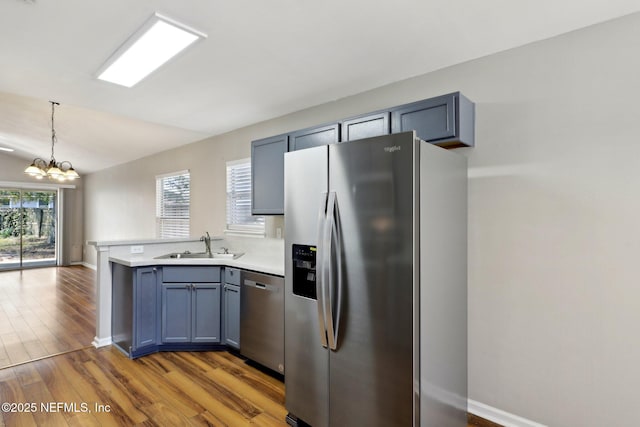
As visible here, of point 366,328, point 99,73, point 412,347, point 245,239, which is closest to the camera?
point 412,347

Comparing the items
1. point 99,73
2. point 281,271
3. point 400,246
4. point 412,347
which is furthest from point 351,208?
point 99,73

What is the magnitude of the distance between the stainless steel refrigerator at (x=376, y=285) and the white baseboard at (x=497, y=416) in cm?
21

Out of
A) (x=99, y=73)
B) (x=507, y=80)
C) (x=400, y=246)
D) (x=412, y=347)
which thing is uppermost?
A: (x=99, y=73)

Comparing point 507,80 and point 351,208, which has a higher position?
point 507,80

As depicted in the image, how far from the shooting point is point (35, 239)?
28.7 feet

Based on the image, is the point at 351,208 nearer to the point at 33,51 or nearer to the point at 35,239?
the point at 33,51

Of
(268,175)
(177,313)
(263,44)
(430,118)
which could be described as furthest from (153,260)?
(430,118)

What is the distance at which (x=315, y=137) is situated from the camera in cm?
299

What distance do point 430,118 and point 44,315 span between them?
17.9ft

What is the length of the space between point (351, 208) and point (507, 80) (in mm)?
1417

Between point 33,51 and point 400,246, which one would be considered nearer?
point 400,246

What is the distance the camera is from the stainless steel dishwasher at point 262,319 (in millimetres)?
2838

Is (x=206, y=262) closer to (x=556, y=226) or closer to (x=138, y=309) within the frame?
(x=138, y=309)

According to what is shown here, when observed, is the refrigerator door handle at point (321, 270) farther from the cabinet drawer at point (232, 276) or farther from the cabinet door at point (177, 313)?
the cabinet door at point (177, 313)
